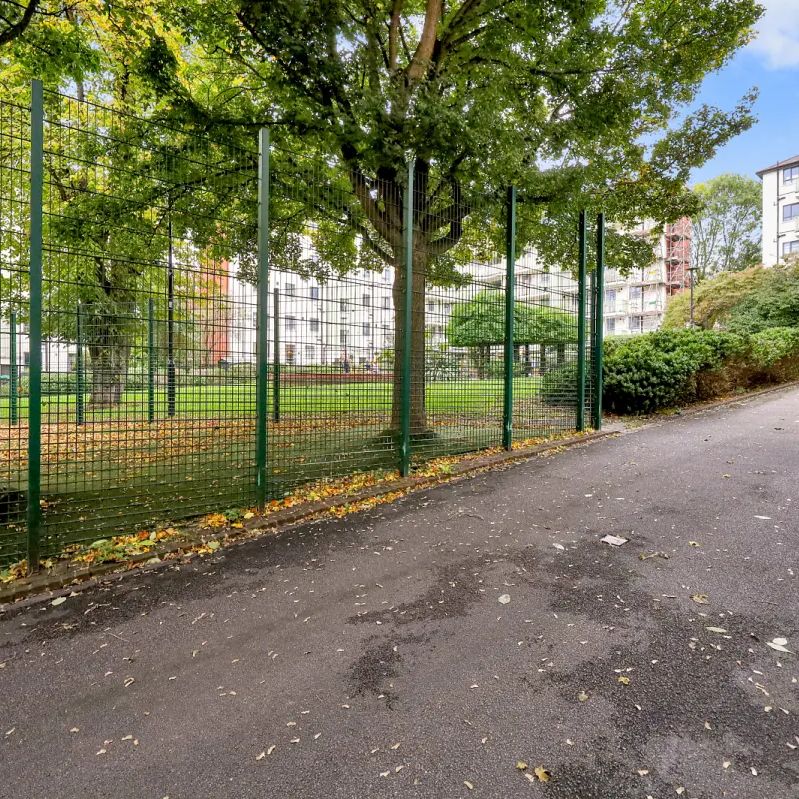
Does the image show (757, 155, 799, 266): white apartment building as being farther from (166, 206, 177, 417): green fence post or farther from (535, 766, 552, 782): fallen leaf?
(535, 766, 552, 782): fallen leaf

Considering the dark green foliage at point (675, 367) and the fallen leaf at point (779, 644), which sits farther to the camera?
the dark green foliage at point (675, 367)

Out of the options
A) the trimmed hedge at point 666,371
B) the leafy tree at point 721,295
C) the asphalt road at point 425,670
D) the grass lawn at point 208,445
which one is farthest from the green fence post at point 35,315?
the leafy tree at point 721,295

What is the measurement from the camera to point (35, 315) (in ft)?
10.4

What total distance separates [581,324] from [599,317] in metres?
0.44

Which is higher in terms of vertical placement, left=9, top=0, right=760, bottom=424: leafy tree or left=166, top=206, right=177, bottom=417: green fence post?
left=9, top=0, right=760, bottom=424: leafy tree

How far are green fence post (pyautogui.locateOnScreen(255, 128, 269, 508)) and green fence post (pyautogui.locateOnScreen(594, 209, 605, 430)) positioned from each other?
610 centimetres

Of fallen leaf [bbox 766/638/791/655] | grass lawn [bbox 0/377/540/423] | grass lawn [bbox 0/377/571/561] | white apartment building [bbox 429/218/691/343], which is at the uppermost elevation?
white apartment building [bbox 429/218/691/343]

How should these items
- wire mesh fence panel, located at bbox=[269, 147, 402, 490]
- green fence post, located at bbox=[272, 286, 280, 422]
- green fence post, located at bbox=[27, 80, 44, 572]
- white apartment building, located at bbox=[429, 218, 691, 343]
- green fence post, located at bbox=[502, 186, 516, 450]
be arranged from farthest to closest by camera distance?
white apartment building, located at bbox=[429, 218, 691, 343]
green fence post, located at bbox=[502, 186, 516, 450]
wire mesh fence panel, located at bbox=[269, 147, 402, 490]
green fence post, located at bbox=[272, 286, 280, 422]
green fence post, located at bbox=[27, 80, 44, 572]

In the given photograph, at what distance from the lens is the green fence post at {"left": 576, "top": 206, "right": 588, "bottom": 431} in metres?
8.28

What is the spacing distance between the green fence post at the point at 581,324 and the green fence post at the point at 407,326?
12.6 feet

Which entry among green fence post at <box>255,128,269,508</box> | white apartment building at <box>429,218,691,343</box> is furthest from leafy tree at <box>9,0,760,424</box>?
white apartment building at <box>429,218,691,343</box>

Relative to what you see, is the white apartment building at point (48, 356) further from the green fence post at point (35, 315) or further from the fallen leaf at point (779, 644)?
the fallen leaf at point (779, 644)

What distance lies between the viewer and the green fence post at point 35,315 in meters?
3.15

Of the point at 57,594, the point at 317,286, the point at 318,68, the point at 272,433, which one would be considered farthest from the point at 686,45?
the point at 57,594
